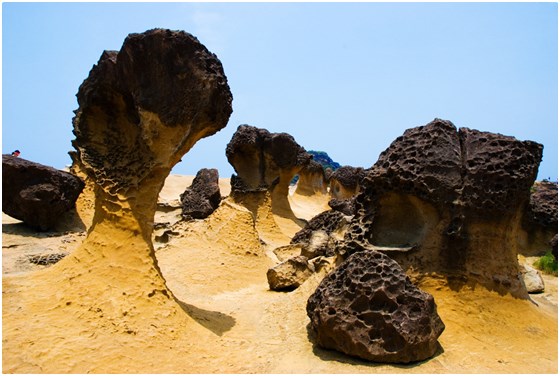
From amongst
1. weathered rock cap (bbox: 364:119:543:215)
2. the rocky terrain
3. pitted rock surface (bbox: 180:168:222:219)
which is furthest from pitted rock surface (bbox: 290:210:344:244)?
pitted rock surface (bbox: 180:168:222:219)

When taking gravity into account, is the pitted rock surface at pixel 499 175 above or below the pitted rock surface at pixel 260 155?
below

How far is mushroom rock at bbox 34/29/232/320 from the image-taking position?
3.86 m

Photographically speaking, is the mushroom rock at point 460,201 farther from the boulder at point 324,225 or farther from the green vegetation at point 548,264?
the green vegetation at point 548,264

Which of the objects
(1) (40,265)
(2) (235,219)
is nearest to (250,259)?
(2) (235,219)

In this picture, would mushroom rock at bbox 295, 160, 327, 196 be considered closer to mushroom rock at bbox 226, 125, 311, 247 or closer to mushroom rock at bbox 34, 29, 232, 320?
mushroom rock at bbox 226, 125, 311, 247

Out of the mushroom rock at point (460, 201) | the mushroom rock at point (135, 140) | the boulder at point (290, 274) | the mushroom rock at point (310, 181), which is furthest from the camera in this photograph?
the mushroom rock at point (310, 181)

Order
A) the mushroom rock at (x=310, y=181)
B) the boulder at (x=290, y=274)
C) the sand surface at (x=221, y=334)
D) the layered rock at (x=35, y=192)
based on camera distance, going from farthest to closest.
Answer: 1. the mushroom rock at (x=310, y=181)
2. the layered rock at (x=35, y=192)
3. the boulder at (x=290, y=274)
4. the sand surface at (x=221, y=334)

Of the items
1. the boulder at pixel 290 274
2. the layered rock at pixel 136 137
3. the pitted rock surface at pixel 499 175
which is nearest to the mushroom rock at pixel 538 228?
the pitted rock surface at pixel 499 175

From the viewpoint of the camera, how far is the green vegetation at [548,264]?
300 inches

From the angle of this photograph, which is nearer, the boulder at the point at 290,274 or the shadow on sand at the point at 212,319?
the shadow on sand at the point at 212,319

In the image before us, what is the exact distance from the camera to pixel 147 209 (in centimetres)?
423

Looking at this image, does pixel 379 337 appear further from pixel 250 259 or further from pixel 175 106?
pixel 250 259

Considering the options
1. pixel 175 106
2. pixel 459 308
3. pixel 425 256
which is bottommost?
pixel 459 308

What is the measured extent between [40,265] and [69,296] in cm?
306
